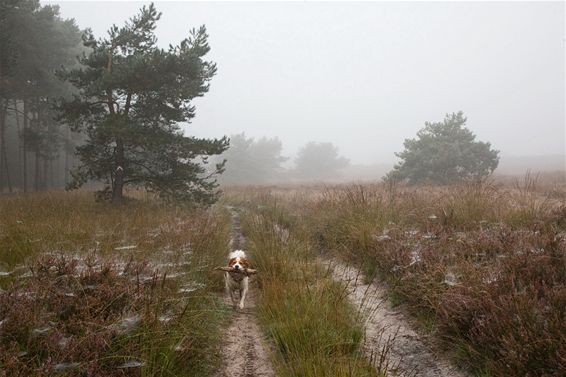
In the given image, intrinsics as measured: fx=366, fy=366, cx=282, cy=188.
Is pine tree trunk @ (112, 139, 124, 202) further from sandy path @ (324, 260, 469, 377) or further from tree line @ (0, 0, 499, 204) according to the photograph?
sandy path @ (324, 260, 469, 377)

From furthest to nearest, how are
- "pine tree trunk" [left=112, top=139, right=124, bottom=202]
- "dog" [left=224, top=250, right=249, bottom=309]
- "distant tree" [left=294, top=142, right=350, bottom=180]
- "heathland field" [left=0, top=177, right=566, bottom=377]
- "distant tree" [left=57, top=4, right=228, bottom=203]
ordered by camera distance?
"distant tree" [left=294, top=142, right=350, bottom=180] → "pine tree trunk" [left=112, top=139, right=124, bottom=202] → "distant tree" [left=57, top=4, right=228, bottom=203] → "dog" [left=224, top=250, right=249, bottom=309] → "heathland field" [left=0, top=177, right=566, bottom=377]

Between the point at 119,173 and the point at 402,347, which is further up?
the point at 119,173

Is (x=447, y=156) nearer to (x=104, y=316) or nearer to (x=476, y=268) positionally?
(x=476, y=268)

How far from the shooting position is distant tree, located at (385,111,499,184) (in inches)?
881

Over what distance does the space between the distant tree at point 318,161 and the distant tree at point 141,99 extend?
175ft

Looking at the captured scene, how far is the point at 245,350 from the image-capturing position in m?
3.75

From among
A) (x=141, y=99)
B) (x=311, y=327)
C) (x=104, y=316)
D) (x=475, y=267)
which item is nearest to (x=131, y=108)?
(x=141, y=99)

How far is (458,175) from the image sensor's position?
902 inches

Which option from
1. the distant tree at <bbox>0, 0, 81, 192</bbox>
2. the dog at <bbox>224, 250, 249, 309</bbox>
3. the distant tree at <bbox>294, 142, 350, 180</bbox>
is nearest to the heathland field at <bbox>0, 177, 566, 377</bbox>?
the dog at <bbox>224, 250, 249, 309</bbox>

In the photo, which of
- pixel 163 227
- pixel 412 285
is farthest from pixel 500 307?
pixel 163 227

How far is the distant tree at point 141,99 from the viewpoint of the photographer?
11.1m

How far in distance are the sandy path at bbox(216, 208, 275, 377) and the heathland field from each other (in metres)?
0.03

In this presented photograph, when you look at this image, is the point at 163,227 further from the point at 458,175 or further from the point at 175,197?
the point at 458,175

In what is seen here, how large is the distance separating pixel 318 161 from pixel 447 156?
43344 millimetres
